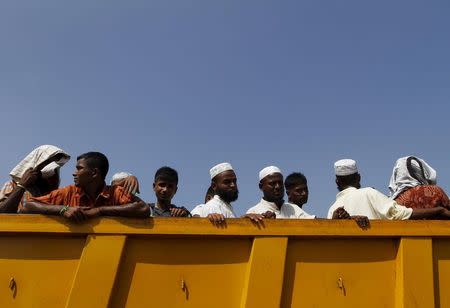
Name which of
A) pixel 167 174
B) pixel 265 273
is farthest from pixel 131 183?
pixel 265 273

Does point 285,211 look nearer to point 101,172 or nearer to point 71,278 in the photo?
point 101,172

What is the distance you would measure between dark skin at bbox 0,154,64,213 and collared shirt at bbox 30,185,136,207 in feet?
1.08

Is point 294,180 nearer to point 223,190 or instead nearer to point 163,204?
point 223,190

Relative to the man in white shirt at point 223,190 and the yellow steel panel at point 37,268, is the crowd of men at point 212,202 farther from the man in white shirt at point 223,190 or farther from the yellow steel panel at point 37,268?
the yellow steel panel at point 37,268

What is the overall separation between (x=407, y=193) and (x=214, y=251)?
1791 mm

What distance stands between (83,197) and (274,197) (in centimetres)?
181

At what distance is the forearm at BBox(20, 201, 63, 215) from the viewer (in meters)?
2.63

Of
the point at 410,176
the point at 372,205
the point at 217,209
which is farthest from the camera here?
the point at 217,209

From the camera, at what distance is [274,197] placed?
4059 millimetres

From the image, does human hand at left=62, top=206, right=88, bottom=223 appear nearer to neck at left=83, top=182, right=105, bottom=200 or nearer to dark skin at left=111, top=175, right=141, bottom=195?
neck at left=83, top=182, right=105, bottom=200

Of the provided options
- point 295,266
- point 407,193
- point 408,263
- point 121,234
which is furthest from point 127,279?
point 407,193

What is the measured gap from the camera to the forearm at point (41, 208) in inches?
104

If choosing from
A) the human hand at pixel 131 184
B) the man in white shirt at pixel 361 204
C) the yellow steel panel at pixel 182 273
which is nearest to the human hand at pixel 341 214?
the man in white shirt at pixel 361 204

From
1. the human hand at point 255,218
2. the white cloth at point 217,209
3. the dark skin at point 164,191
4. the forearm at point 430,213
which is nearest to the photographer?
the human hand at point 255,218
